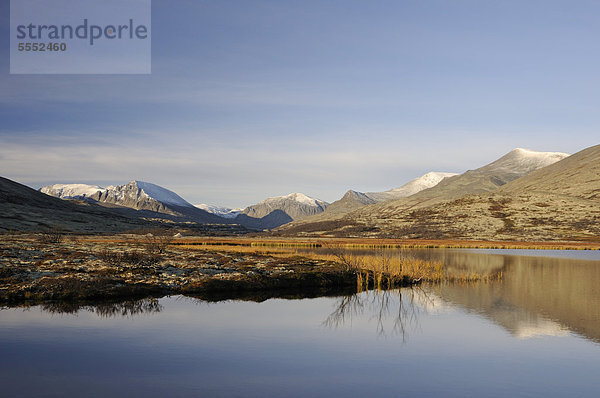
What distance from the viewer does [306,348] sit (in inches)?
946

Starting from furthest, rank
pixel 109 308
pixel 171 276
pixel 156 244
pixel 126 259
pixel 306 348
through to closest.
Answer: pixel 156 244 → pixel 126 259 → pixel 171 276 → pixel 109 308 → pixel 306 348

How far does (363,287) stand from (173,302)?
62.9 feet

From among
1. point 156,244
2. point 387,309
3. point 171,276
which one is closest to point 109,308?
point 171,276

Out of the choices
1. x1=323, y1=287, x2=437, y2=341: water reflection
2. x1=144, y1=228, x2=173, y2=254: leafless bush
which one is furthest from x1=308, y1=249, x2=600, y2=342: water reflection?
x1=144, y1=228, x2=173, y2=254: leafless bush

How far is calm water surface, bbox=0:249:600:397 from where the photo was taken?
18234 millimetres

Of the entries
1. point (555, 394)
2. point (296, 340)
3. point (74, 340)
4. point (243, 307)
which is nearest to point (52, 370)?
point (74, 340)

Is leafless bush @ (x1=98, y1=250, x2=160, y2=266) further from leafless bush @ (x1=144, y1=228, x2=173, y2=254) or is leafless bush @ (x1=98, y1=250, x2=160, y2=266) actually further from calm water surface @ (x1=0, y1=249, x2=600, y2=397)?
calm water surface @ (x1=0, y1=249, x2=600, y2=397)

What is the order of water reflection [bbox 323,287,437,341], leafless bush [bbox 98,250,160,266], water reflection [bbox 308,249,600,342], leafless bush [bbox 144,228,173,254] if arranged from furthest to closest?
leafless bush [bbox 144,228,173,254] → leafless bush [bbox 98,250,160,266] → water reflection [bbox 323,287,437,341] → water reflection [bbox 308,249,600,342]

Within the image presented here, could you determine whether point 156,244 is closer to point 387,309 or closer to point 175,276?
point 175,276

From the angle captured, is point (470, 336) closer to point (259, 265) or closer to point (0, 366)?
point (0, 366)

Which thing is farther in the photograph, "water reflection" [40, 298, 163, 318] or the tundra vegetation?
the tundra vegetation

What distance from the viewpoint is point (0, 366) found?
19.7m

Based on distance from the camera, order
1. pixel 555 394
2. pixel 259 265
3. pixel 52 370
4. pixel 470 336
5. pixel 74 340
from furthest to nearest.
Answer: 1. pixel 259 265
2. pixel 470 336
3. pixel 74 340
4. pixel 52 370
5. pixel 555 394

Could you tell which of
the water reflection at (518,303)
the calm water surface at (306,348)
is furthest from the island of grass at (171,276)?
the water reflection at (518,303)
